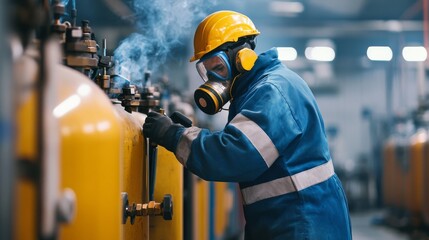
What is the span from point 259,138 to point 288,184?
0.80 feet

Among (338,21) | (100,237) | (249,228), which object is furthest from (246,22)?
(338,21)

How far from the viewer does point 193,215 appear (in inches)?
160

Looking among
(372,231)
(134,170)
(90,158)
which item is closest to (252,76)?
(134,170)

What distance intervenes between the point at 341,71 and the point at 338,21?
360cm

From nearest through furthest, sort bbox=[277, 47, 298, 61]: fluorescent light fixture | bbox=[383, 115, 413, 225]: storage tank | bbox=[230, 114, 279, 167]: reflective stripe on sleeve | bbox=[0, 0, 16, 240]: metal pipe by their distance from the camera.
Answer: bbox=[0, 0, 16, 240]: metal pipe < bbox=[230, 114, 279, 167]: reflective stripe on sleeve < bbox=[383, 115, 413, 225]: storage tank < bbox=[277, 47, 298, 61]: fluorescent light fixture

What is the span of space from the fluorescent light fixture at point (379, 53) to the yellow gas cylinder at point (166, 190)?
12905mm

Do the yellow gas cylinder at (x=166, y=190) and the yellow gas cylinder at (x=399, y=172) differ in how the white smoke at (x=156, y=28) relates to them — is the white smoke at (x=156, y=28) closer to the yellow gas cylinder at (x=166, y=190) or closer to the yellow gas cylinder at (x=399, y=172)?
the yellow gas cylinder at (x=166, y=190)

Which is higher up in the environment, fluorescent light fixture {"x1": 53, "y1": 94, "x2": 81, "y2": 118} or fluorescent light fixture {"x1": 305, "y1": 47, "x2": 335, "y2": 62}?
fluorescent light fixture {"x1": 305, "y1": 47, "x2": 335, "y2": 62}

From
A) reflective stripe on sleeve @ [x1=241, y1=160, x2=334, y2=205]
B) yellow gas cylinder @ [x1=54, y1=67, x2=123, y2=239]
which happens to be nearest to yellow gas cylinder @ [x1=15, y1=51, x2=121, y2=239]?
yellow gas cylinder @ [x1=54, y1=67, x2=123, y2=239]

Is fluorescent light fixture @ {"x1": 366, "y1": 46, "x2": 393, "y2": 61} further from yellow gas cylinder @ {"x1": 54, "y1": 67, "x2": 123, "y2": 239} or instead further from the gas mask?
yellow gas cylinder @ {"x1": 54, "y1": 67, "x2": 123, "y2": 239}

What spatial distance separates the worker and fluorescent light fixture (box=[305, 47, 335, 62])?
13.0 m

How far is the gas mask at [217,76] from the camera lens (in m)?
2.64

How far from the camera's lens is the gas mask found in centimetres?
264

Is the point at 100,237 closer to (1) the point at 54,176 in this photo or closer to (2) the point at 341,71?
(1) the point at 54,176
